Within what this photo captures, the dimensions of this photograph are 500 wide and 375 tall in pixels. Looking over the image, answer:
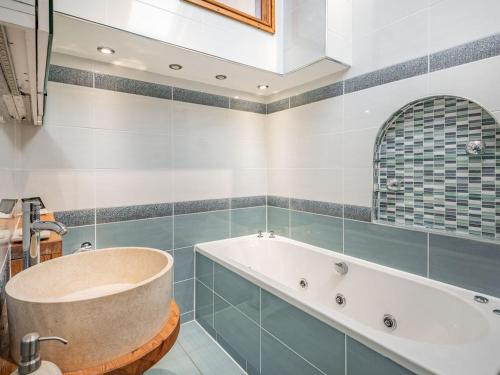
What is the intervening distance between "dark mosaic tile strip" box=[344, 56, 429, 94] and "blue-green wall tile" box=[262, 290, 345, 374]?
4.87ft

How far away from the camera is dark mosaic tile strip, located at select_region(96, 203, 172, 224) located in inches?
77.2

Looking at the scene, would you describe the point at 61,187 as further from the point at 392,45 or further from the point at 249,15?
the point at 392,45

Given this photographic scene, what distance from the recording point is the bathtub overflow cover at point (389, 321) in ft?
5.41

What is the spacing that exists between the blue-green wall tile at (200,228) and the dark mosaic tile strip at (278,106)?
3.53 ft

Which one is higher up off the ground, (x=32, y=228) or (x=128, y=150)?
(x=128, y=150)

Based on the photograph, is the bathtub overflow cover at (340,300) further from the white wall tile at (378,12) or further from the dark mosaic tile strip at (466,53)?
the white wall tile at (378,12)

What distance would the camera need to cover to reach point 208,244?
2.39 meters

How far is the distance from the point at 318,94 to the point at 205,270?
168 cm

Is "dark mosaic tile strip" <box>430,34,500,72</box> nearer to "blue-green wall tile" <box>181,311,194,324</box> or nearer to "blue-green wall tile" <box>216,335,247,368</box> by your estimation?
"blue-green wall tile" <box>216,335,247,368</box>

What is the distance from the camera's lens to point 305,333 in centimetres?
132

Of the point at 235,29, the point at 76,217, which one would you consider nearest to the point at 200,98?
the point at 235,29

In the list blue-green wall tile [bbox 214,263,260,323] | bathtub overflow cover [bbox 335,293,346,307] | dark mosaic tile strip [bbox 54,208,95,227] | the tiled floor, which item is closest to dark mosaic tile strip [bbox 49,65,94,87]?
dark mosaic tile strip [bbox 54,208,95,227]

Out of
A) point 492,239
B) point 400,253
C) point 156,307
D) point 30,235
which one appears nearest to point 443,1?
point 492,239

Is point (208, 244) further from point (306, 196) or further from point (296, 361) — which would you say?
point (296, 361)
